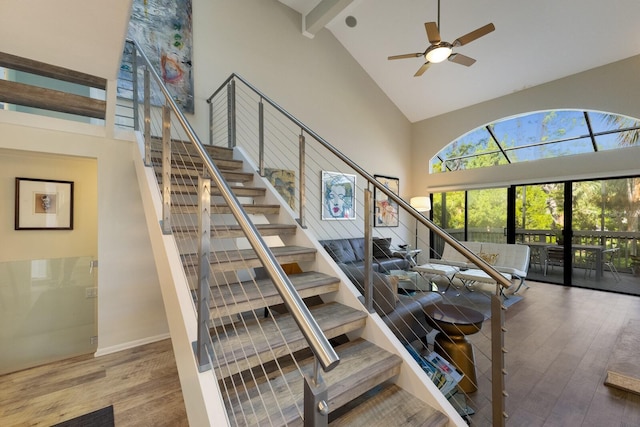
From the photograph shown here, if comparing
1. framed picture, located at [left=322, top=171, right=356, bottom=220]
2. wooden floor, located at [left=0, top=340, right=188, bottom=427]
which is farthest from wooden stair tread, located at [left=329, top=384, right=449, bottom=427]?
framed picture, located at [left=322, top=171, right=356, bottom=220]

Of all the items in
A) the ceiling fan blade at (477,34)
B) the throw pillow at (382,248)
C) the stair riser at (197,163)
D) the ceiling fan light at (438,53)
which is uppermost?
the ceiling fan blade at (477,34)

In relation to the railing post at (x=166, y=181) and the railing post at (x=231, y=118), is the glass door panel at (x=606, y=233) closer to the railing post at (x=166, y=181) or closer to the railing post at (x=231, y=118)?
the railing post at (x=231, y=118)

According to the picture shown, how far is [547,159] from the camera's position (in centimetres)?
542

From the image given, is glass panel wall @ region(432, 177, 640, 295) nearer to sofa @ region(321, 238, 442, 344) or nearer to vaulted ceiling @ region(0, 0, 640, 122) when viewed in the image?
vaulted ceiling @ region(0, 0, 640, 122)

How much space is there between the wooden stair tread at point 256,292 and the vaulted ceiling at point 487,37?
14.4ft

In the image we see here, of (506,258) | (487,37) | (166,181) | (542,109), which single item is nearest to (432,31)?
(487,37)

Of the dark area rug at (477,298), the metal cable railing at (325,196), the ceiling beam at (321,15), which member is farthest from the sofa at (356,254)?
the ceiling beam at (321,15)

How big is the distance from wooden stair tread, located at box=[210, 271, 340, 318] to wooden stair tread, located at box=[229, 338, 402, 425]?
15.0 inches

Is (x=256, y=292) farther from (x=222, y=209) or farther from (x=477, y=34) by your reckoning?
(x=477, y=34)

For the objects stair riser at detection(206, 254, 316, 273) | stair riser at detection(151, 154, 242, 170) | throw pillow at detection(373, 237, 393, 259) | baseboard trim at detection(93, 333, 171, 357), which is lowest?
baseboard trim at detection(93, 333, 171, 357)

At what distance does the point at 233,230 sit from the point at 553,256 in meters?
6.14

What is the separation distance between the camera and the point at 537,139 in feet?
18.4

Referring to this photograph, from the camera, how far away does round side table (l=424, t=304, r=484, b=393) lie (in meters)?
2.03

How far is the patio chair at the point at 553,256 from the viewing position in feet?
17.4
